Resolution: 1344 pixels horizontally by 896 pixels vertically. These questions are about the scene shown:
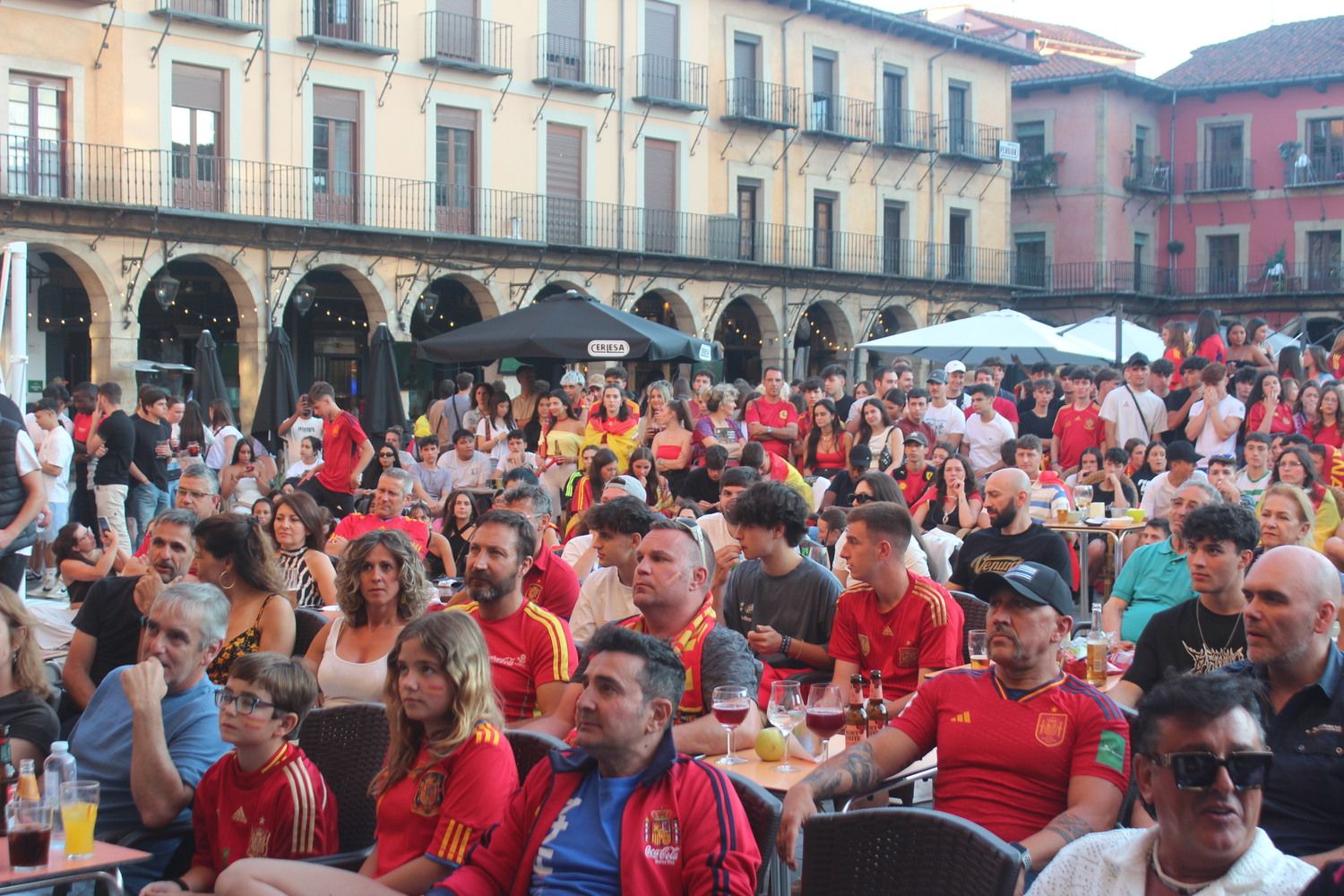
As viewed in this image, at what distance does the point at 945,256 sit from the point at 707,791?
115 ft

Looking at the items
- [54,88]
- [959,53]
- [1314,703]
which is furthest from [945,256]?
[1314,703]

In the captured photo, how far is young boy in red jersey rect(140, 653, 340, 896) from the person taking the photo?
426 centimetres

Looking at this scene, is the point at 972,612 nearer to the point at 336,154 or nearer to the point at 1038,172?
the point at 336,154

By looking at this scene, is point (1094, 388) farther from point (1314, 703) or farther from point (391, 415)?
point (1314, 703)

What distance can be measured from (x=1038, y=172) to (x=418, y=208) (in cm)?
2140

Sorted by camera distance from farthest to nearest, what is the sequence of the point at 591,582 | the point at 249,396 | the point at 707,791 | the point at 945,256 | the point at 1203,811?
the point at 945,256 → the point at 249,396 → the point at 591,582 → the point at 707,791 → the point at 1203,811

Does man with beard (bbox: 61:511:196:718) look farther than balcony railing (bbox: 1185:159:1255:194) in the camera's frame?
No

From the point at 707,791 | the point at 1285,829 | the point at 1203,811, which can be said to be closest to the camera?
the point at 1203,811

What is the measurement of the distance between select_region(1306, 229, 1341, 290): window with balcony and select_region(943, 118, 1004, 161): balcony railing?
1027 centimetres

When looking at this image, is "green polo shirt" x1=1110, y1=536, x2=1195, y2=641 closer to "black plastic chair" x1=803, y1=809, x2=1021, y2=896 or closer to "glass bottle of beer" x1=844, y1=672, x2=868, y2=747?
"glass bottle of beer" x1=844, y1=672, x2=868, y2=747

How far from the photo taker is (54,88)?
76.1ft

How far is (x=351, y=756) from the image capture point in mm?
4602

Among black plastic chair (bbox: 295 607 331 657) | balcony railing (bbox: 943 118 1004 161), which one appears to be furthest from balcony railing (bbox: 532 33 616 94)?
black plastic chair (bbox: 295 607 331 657)

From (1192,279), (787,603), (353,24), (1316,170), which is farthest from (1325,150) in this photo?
(787,603)
